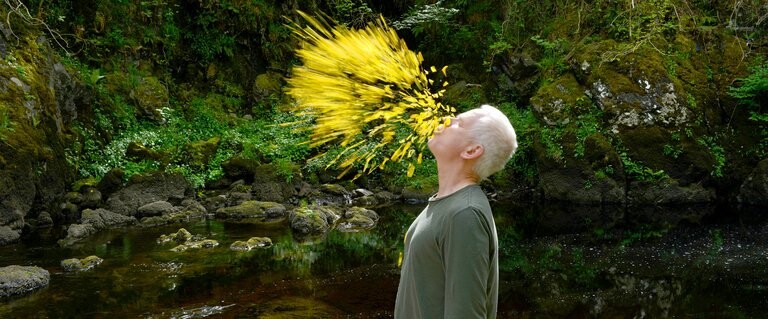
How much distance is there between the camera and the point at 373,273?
9.09 m

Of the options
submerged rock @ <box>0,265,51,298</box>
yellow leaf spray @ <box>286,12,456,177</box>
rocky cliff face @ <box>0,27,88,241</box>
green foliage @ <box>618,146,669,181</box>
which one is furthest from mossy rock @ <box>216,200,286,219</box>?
yellow leaf spray @ <box>286,12,456,177</box>

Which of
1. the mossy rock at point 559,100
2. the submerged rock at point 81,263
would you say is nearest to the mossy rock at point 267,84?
the mossy rock at point 559,100

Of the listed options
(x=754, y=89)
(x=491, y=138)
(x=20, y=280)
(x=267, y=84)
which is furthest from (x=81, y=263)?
(x=754, y=89)

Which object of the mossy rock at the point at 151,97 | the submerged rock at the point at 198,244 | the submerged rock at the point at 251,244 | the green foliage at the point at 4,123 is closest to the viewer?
the submerged rock at the point at 198,244

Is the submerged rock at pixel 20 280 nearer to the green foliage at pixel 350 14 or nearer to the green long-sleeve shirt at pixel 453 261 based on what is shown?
the green long-sleeve shirt at pixel 453 261

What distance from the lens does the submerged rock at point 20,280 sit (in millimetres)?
7969

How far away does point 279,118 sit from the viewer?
21734mm

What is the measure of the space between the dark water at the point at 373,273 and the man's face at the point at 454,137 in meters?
4.95

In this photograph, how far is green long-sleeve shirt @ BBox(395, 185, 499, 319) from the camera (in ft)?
7.19

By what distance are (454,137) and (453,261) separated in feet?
1.73

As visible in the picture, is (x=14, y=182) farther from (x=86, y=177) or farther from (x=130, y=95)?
(x=130, y=95)

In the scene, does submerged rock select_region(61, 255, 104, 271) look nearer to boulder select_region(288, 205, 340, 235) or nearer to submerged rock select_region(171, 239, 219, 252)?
submerged rock select_region(171, 239, 219, 252)

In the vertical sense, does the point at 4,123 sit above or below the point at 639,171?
above

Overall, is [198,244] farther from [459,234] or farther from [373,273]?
[459,234]
